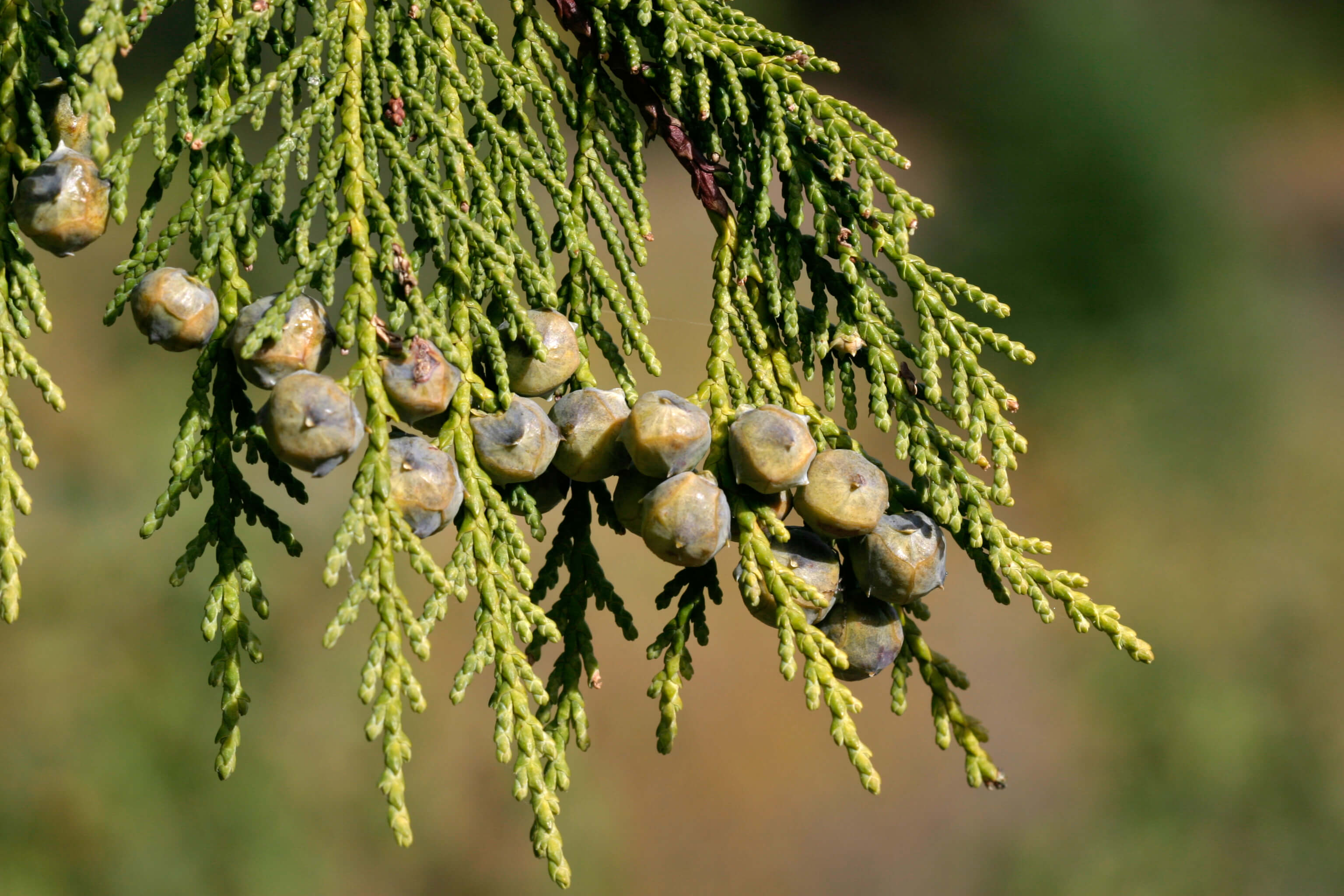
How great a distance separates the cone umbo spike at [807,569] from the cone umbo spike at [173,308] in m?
0.69

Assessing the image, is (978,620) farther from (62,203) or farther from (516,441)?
(62,203)

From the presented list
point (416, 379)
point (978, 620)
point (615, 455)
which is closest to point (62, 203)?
point (416, 379)

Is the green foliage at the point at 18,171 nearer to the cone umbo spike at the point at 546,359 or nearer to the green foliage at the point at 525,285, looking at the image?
the green foliage at the point at 525,285

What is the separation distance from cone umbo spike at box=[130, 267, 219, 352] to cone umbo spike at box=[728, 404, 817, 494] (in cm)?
62

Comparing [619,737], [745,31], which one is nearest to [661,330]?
[619,737]

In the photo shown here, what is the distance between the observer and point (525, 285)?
118 centimetres

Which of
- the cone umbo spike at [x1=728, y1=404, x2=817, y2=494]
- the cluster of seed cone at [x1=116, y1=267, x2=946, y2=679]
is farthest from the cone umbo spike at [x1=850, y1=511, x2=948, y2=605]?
the cone umbo spike at [x1=728, y1=404, x2=817, y2=494]

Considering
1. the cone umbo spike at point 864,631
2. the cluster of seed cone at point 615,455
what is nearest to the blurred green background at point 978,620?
the cluster of seed cone at point 615,455

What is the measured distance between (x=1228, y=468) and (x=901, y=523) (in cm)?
617

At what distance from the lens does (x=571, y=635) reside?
128 centimetres

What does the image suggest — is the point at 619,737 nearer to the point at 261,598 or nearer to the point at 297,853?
the point at 297,853

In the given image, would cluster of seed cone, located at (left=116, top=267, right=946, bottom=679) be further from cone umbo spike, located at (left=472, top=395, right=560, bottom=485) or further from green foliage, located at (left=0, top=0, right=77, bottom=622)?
green foliage, located at (left=0, top=0, right=77, bottom=622)

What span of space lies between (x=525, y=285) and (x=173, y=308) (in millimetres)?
403

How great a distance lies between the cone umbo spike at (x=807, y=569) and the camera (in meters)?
1.10
